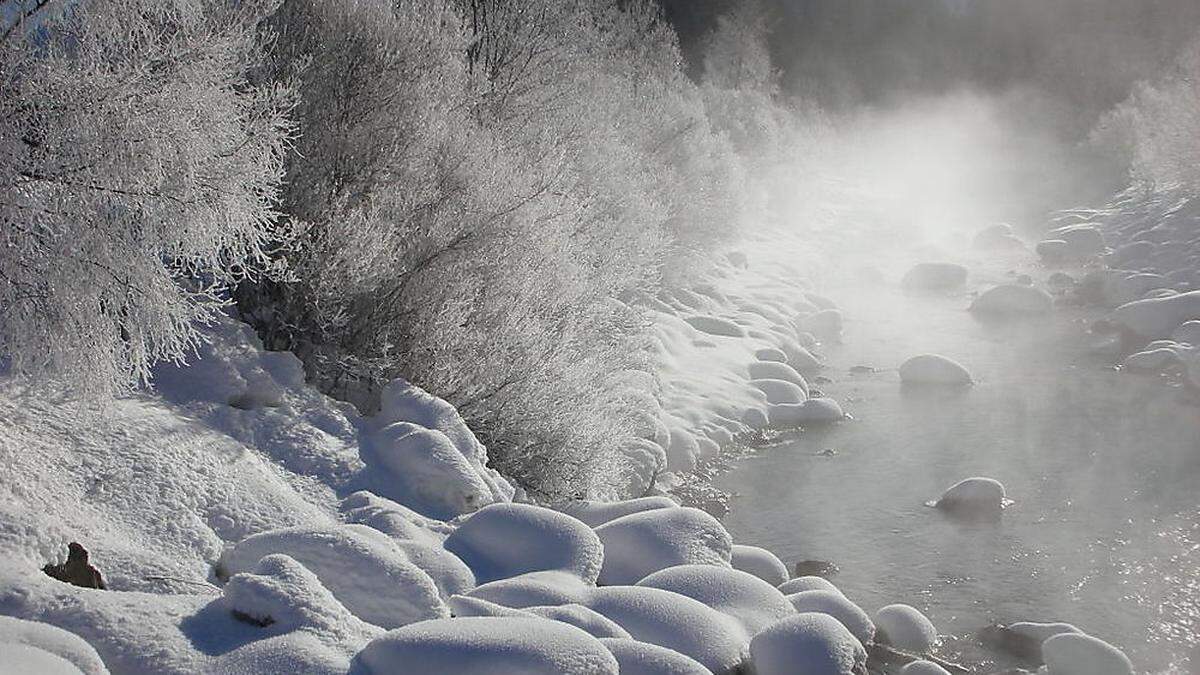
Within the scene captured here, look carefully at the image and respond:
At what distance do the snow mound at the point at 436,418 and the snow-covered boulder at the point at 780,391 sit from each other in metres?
7.63

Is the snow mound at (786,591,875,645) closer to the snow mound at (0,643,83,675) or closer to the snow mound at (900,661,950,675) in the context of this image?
the snow mound at (900,661,950,675)

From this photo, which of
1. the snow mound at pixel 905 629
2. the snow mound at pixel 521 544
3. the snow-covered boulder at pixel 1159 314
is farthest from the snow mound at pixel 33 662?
the snow-covered boulder at pixel 1159 314

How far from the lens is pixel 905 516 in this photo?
34.7 ft

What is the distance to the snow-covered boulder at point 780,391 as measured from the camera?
14797mm

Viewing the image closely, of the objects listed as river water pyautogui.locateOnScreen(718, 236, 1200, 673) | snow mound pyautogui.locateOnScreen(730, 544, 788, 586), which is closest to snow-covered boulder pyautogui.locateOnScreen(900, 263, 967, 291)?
river water pyautogui.locateOnScreen(718, 236, 1200, 673)

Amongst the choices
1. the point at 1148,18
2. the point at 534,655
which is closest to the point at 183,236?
the point at 534,655

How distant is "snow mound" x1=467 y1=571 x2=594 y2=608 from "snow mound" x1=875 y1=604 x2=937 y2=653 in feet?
10.6

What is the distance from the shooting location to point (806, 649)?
5.94 m

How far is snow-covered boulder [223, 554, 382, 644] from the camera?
4.10 meters

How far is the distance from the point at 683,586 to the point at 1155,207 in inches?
1159

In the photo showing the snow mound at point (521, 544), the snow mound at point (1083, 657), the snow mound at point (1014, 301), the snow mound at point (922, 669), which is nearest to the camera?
the snow mound at point (521, 544)

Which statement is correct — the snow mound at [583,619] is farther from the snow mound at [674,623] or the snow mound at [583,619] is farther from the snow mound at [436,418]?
the snow mound at [436,418]

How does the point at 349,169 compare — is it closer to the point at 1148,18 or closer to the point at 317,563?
the point at 317,563

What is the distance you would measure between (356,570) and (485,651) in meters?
1.23
